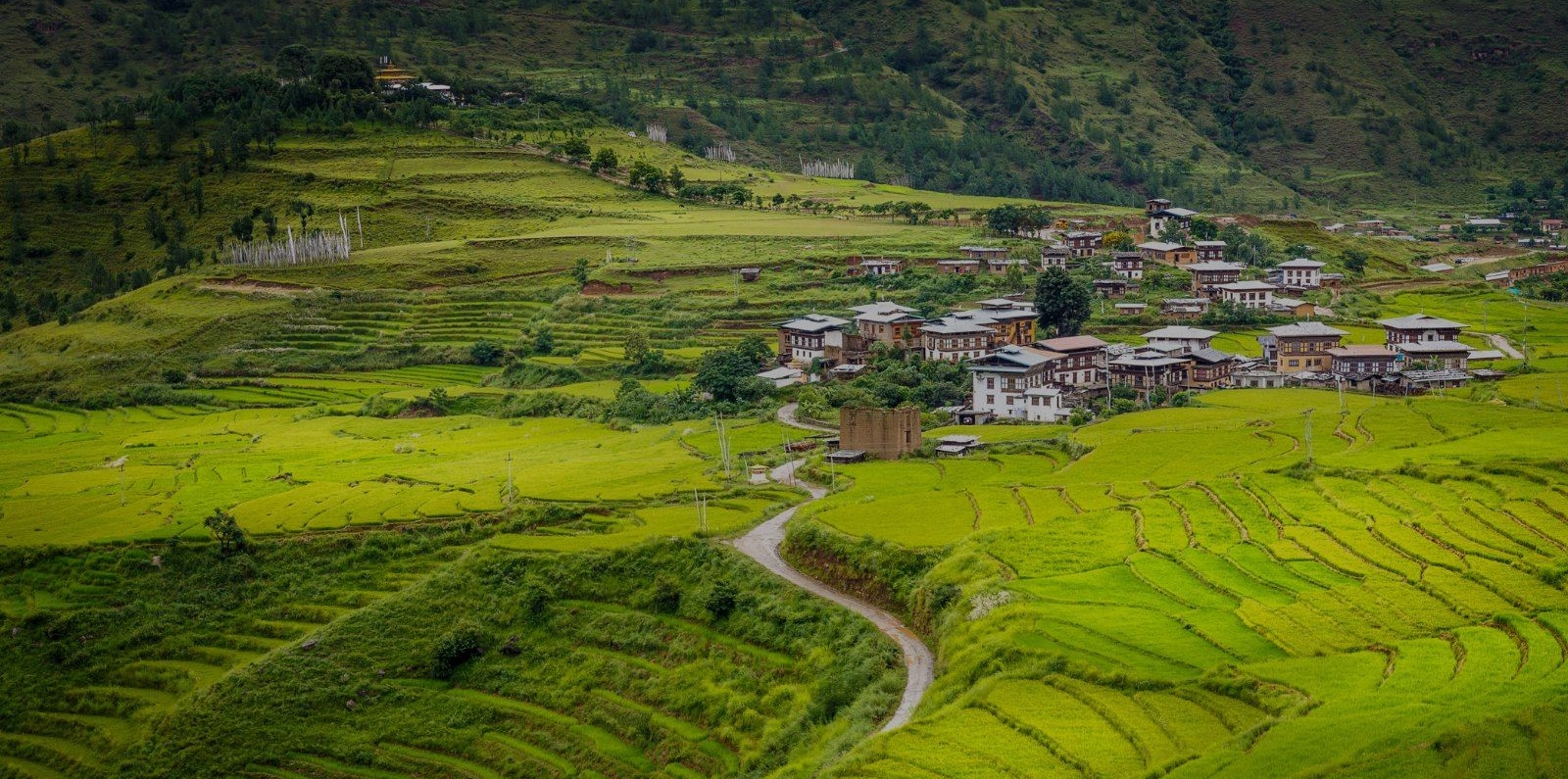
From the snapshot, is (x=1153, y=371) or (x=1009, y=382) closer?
(x=1009, y=382)

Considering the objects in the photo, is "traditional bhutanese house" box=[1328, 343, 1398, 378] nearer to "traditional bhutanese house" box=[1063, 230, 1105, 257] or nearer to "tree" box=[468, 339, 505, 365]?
"traditional bhutanese house" box=[1063, 230, 1105, 257]

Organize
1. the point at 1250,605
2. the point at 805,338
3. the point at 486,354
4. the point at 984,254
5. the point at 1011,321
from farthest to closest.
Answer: the point at 984,254 → the point at 486,354 → the point at 805,338 → the point at 1011,321 → the point at 1250,605

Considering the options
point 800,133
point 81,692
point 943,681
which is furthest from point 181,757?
point 800,133

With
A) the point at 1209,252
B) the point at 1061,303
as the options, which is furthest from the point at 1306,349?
the point at 1209,252

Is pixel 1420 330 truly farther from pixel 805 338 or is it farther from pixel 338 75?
pixel 338 75

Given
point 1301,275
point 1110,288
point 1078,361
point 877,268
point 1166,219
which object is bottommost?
point 1078,361

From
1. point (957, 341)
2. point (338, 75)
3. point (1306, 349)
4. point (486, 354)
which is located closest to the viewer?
point (1306, 349)

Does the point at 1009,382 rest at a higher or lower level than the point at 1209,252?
lower
